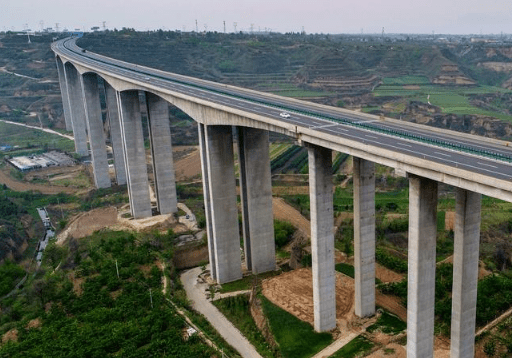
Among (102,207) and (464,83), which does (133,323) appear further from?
(464,83)

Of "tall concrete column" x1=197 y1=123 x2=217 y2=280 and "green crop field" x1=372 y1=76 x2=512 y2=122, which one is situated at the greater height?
"tall concrete column" x1=197 y1=123 x2=217 y2=280

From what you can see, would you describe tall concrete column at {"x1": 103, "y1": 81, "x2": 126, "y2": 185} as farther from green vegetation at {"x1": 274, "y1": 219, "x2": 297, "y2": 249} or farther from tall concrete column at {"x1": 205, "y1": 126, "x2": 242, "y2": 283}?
tall concrete column at {"x1": 205, "y1": 126, "x2": 242, "y2": 283}

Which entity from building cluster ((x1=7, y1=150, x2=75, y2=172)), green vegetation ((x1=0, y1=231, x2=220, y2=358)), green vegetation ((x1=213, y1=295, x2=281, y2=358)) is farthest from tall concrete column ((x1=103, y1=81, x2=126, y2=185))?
green vegetation ((x1=213, y1=295, x2=281, y2=358))

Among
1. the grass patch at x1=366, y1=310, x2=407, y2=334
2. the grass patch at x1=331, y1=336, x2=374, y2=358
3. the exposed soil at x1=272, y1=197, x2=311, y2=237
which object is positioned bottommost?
the exposed soil at x1=272, y1=197, x2=311, y2=237

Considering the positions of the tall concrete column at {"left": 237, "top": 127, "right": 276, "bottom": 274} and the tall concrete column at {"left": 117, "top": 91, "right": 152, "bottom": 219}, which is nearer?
the tall concrete column at {"left": 237, "top": 127, "right": 276, "bottom": 274}

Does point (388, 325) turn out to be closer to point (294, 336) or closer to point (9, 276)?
point (294, 336)

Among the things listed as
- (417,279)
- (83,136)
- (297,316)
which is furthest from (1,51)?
(417,279)

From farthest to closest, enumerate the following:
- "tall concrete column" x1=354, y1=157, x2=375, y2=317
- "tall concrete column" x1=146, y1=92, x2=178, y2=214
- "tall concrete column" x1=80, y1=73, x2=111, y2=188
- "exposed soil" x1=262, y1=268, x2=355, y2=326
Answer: "tall concrete column" x1=80, y1=73, x2=111, y2=188 < "tall concrete column" x1=146, y1=92, x2=178, y2=214 < "exposed soil" x1=262, y1=268, x2=355, y2=326 < "tall concrete column" x1=354, y1=157, x2=375, y2=317
